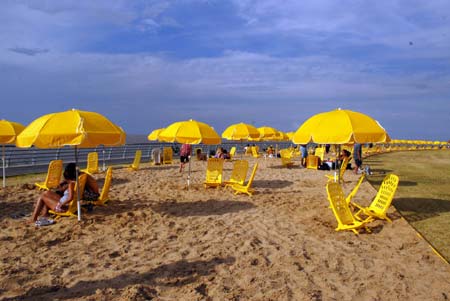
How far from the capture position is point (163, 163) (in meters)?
19.5

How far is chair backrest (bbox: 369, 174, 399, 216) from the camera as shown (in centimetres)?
727

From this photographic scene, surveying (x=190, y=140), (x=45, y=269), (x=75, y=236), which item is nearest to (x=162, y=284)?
(x=45, y=269)

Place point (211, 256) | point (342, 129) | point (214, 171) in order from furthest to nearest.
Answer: point (214, 171) < point (342, 129) < point (211, 256)

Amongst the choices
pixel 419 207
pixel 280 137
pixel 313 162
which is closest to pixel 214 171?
pixel 419 207

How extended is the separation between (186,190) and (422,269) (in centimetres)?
696

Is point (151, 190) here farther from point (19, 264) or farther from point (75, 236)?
point (19, 264)

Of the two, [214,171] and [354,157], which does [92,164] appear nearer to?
[214,171]

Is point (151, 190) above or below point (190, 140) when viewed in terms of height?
below

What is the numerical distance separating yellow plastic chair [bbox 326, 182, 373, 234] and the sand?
0.74 feet

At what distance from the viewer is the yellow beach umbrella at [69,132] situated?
5898mm

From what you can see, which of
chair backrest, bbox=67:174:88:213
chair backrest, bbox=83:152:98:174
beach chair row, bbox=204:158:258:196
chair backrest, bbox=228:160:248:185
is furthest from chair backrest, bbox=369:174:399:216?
chair backrest, bbox=83:152:98:174

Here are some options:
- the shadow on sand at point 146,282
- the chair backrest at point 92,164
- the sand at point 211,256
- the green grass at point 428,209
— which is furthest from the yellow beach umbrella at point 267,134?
the shadow on sand at point 146,282

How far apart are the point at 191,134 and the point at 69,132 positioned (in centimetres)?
434

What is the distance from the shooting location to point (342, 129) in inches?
283
